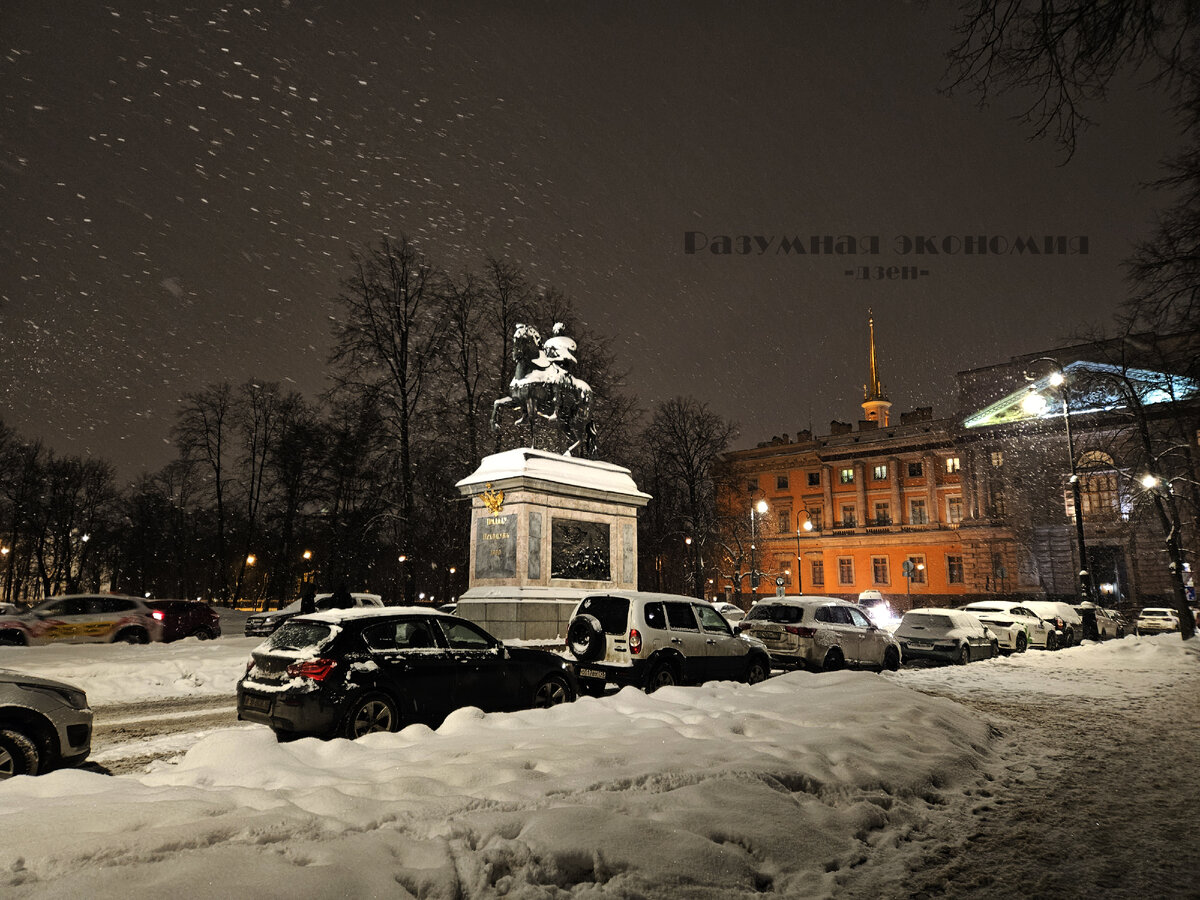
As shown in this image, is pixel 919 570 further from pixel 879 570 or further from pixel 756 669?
pixel 756 669

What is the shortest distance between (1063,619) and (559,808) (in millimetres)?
29481

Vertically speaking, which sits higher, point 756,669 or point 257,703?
point 257,703

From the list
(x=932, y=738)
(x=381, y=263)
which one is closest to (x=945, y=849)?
(x=932, y=738)

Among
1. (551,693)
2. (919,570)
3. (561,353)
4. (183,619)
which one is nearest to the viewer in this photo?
(551,693)

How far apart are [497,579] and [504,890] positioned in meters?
14.5

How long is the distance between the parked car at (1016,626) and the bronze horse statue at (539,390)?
12.8 metres

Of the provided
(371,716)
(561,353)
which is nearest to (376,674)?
(371,716)

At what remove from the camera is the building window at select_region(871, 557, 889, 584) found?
71.6 metres

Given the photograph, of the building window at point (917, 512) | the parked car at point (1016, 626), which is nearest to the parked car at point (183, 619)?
the parked car at point (1016, 626)

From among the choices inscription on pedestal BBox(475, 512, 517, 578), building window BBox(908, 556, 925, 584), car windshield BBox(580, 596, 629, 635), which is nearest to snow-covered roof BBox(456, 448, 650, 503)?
inscription on pedestal BBox(475, 512, 517, 578)

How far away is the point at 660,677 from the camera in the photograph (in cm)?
1122

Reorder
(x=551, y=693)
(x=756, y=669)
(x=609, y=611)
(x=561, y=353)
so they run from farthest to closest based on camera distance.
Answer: (x=561, y=353), (x=756, y=669), (x=609, y=611), (x=551, y=693)

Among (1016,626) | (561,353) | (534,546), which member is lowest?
(1016,626)

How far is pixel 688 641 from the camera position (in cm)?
1165
